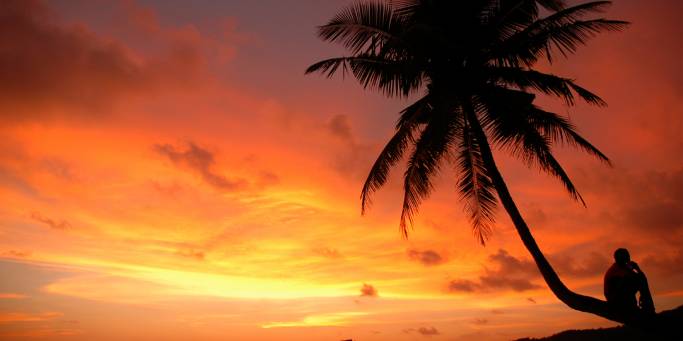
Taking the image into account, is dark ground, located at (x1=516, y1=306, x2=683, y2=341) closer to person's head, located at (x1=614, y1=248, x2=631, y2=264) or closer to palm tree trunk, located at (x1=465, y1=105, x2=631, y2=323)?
palm tree trunk, located at (x1=465, y1=105, x2=631, y2=323)

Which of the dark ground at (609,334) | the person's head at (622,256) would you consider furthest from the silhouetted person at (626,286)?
the dark ground at (609,334)

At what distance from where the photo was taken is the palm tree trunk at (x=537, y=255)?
1024cm

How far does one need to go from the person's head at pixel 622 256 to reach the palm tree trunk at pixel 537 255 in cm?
106

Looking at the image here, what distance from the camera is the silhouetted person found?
960cm

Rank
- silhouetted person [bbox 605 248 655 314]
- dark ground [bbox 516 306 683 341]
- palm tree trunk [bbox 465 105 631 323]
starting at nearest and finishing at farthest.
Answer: silhouetted person [bbox 605 248 655 314]
palm tree trunk [bbox 465 105 631 323]
dark ground [bbox 516 306 683 341]

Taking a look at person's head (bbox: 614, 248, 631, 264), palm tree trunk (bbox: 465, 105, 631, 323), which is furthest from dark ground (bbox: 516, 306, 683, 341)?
person's head (bbox: 614, 248, 631, 264)

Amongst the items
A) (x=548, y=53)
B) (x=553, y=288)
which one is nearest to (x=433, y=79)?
(x=548, y=53)

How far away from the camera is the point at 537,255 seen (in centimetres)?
1124

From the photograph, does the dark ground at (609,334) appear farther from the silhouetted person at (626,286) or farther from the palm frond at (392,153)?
the palm frond at (392,153)

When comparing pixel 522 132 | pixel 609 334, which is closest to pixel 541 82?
pixel 522 132

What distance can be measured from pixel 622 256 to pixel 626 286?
2.06 ft

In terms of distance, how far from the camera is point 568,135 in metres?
12.3

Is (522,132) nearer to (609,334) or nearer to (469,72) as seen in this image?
(469,72)

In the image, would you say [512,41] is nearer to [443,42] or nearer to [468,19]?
[468,19]
